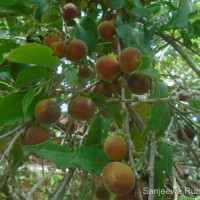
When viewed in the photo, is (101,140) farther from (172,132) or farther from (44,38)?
(172,132)

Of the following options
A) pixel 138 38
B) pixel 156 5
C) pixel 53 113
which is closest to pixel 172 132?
pixel 156 5

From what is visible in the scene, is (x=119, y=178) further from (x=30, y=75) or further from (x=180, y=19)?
(x=180, y=19)

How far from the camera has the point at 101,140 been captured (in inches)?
34.3

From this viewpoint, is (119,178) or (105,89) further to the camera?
(105,89)

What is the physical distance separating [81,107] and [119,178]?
221 millimetres

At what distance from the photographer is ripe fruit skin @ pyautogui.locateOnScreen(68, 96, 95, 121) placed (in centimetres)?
87

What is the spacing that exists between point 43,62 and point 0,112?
0.15m

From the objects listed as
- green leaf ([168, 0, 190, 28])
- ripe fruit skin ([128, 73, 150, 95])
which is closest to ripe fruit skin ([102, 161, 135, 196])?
ripe fruit skin ([128, 73, 150, 95])

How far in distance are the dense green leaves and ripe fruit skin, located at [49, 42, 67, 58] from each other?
8.9 inches

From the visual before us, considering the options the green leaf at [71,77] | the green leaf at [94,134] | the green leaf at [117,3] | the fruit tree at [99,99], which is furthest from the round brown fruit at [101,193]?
the green leaf at [117,3]

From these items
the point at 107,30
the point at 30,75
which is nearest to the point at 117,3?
the point at 107,30

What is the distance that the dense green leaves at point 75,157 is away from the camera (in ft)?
2.51

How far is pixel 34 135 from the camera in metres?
0.82

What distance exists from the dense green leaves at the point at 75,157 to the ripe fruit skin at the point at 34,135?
0.06 metres
